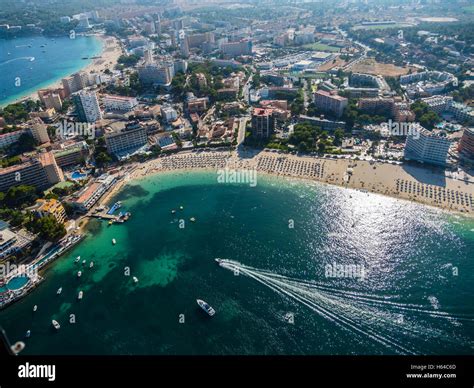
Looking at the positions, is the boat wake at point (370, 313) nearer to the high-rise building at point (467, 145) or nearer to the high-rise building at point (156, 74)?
the high-rise building at point (467, 145)

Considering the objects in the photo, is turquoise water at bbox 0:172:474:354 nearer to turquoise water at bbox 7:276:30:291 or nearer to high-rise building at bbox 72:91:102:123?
turquoise water at bbox 7:276:30:291

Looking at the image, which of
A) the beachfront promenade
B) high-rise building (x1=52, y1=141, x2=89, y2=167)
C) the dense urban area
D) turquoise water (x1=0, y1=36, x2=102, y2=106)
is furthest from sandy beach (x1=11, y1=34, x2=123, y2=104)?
the beachfront promenade

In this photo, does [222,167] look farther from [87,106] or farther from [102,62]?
[102,62]

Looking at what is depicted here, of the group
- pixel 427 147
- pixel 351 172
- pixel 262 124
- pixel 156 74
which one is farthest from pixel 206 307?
pixel 156 74

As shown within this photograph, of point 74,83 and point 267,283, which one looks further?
point 74,83

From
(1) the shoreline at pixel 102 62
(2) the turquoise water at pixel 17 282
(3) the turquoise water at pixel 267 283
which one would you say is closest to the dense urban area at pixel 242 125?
(2) the turquoise water at pixel 17 282
